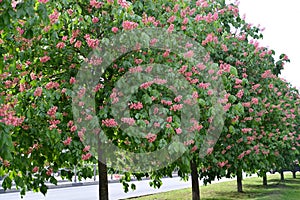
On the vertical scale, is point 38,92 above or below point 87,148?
above

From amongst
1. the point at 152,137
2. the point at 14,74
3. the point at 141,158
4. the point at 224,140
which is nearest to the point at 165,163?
the point at 141,158

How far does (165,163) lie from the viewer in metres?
8.10

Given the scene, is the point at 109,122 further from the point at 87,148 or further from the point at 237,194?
the point at 237,194

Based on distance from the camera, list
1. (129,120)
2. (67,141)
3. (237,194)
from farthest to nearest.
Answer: (237,194) → (67,141) → (129,120)

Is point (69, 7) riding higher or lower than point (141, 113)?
higher

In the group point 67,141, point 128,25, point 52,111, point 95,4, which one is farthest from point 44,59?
point 128,25

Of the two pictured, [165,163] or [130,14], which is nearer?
[130,14]

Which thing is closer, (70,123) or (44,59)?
(70,123)

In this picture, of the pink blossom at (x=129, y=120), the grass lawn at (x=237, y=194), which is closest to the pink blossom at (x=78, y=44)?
the pink blossom at (x=129, y=120)

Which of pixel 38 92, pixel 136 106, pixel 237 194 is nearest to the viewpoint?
pixel 38 92

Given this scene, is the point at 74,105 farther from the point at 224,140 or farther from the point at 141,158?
the point at 224,140

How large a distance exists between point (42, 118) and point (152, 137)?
1764 millimetres

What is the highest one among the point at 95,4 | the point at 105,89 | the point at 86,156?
the point at 95,4

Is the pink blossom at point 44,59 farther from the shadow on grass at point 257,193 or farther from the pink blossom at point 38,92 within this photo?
the shadow on grass at point 257,193
